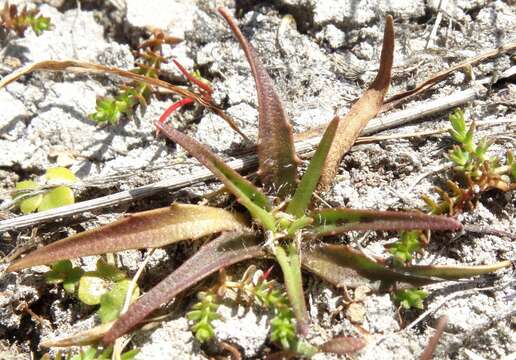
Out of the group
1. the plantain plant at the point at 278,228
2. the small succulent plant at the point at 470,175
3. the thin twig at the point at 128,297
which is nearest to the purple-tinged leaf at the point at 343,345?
the plantain plant at the point at 278,228

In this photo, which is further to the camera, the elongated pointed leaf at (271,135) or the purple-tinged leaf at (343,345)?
the elongated pointed leaf at (271,135)

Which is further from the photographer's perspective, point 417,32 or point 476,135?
point 417,32

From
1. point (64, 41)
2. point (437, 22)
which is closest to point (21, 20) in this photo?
point (64, 41)

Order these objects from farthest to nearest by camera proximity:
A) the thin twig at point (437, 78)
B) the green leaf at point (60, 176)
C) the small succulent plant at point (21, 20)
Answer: the small succulent plant at point (21, 20) → the thin twig at point (437, 78) → the green leaf at point (60, 176)

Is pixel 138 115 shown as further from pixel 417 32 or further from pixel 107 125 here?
pixel 417 32

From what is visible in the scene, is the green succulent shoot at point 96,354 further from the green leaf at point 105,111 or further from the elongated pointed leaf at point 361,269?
the green leaf at point 105,111

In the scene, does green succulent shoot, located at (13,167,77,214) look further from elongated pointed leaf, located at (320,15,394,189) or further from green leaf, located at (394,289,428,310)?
green leaf, located at (394,289,428,310)

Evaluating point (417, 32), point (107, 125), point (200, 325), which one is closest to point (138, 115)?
point (107, 125)

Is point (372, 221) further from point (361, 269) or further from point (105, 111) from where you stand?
point (105, 111)
